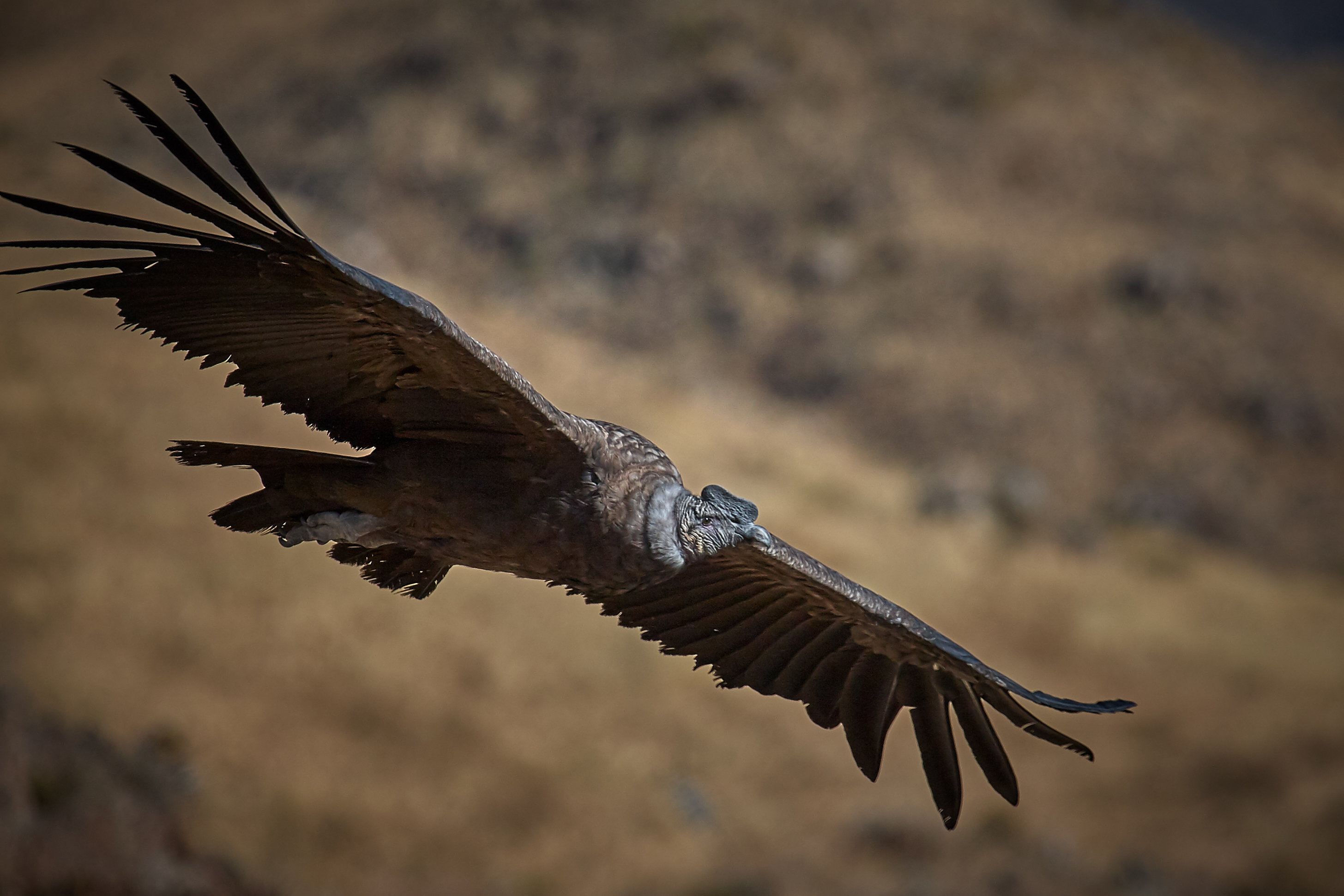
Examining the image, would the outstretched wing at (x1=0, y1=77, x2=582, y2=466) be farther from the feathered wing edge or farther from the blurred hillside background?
the blurred hillside background

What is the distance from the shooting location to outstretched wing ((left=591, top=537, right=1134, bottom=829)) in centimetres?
655

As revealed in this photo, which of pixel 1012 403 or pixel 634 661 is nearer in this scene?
pixel 634 661

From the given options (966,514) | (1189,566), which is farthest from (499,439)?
(1189,566)

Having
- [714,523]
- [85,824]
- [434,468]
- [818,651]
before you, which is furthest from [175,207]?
[85,824]

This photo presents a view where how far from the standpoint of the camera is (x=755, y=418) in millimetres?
39156

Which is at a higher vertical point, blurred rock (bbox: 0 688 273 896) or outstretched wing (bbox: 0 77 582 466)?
outstretched wing (bbox: 0 77 582 466)

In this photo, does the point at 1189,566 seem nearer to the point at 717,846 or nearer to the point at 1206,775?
the point at 1206,775

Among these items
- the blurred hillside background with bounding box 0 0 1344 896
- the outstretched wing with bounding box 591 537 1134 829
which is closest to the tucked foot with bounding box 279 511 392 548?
the outstretched wing with bounding box 591 537 1134 829

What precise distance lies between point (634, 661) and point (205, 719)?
7153mm

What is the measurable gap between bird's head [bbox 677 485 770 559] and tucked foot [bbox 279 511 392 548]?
1338mm

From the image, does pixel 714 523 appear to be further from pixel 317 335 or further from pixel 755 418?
pixel 755 418

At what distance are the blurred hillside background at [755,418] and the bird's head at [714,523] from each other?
29.0ft

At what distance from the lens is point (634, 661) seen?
21797 mm

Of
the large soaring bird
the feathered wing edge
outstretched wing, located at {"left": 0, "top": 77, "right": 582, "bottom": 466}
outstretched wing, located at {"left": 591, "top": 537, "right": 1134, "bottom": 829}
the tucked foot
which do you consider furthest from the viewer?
outstretched wing, located at {"left": 591, "top": 537, "right": 1134, "bottom": 829}
